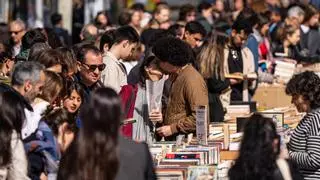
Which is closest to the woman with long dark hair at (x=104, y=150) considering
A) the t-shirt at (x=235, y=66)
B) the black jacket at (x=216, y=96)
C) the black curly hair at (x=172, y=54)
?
the black curly hair at (x=172, y=54)

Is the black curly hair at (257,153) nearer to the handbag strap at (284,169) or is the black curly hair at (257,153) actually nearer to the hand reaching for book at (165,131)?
the handbag strap at (284,169)

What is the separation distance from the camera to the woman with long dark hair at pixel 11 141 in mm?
8062

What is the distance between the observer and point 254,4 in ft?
86.9

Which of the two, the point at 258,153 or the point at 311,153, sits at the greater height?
the point at 258,153

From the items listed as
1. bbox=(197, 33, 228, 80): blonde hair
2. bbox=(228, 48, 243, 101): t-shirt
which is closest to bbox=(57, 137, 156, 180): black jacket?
bbox=(197, 33, 228, 80): blonde hair

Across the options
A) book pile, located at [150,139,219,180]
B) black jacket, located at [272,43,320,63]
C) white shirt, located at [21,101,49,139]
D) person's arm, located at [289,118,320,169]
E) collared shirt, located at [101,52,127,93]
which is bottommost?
book pile, located at [150,139,219,180]

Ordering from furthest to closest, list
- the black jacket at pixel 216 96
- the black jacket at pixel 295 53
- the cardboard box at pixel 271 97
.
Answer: the black jacket at pixel 295 53 < the cardboard box at pixel 271 97 < the black jacket at pixel 216 96

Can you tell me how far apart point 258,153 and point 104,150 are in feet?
3.11

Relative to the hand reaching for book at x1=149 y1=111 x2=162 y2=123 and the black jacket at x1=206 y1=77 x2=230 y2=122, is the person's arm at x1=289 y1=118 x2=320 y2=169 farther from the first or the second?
the black jacket at x1=206 y1=77 x2=230 y2=122

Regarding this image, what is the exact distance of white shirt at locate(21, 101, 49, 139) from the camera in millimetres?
8516

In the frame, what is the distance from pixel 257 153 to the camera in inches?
291

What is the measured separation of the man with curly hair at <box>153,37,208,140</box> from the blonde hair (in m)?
3.21

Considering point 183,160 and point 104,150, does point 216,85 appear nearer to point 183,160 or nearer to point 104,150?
point 183,160

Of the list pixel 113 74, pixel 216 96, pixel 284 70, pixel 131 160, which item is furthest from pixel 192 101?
pixel 284 70
